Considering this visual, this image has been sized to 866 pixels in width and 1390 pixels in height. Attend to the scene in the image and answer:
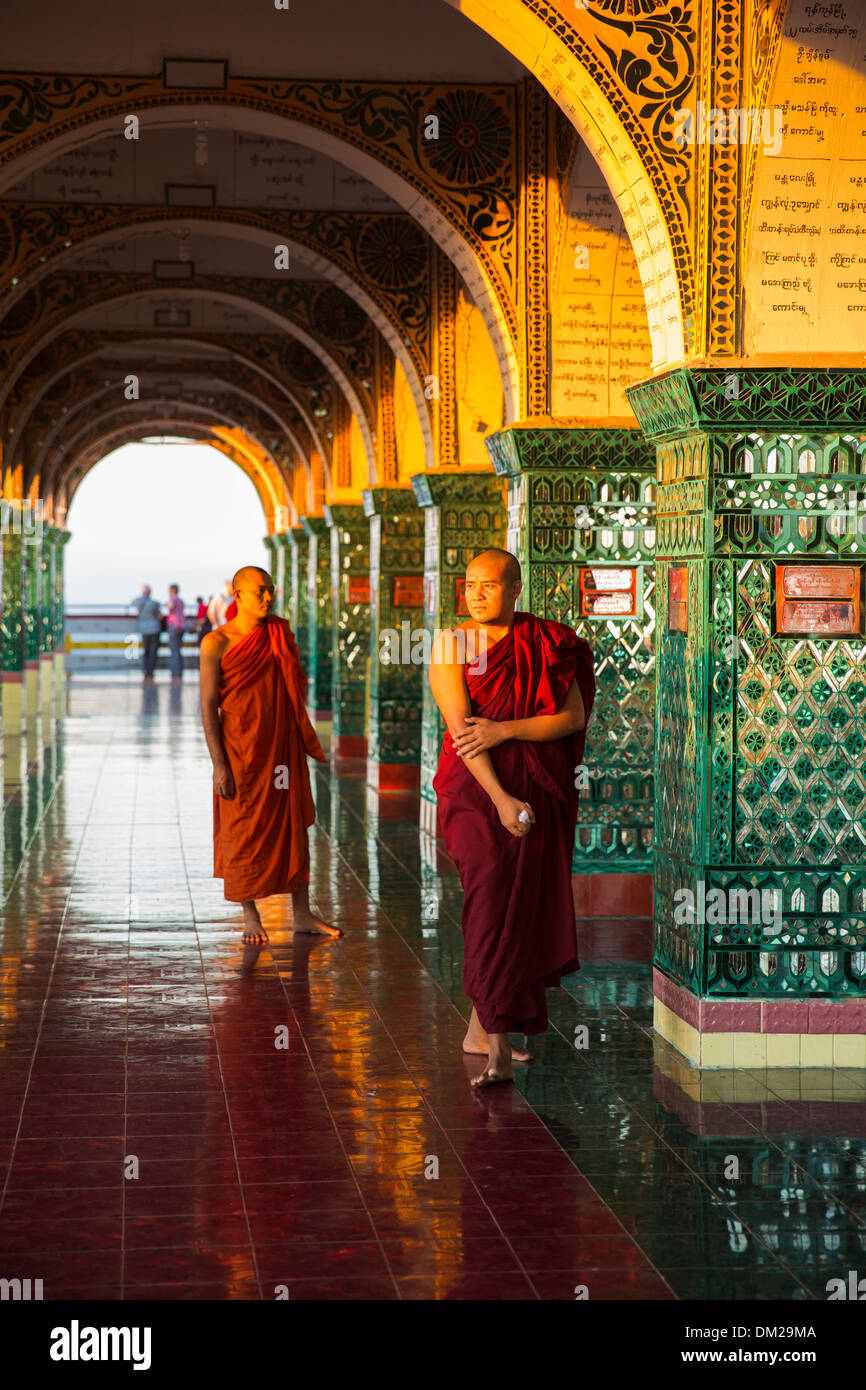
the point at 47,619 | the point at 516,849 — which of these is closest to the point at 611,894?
the point at 516,849

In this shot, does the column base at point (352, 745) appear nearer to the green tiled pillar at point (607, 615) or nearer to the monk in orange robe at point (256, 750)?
the green tiled pillar at point (607, 615)

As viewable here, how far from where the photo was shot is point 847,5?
5.62 meters

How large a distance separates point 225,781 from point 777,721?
2.88 metres

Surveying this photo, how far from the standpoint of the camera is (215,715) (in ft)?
25.2

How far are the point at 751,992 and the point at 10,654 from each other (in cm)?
1484

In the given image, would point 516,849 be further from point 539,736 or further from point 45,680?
point 45,680

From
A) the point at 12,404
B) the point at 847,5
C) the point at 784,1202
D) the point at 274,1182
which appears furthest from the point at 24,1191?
the point at 12,404

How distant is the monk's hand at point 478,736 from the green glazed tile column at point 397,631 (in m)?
8.41

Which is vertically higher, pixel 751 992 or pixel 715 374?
pixel 715 374

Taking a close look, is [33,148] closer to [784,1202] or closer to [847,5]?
[847,5]

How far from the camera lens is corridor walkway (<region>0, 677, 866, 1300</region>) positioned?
12.8ft

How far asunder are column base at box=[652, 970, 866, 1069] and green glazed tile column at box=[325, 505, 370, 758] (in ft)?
36.2

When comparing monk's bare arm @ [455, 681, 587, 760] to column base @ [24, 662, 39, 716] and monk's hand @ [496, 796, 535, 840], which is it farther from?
column base @ [24, 662, 39, 716]

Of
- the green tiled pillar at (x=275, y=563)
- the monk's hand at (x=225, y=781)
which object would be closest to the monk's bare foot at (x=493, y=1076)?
the monk's hand at (x=225, y=781)
